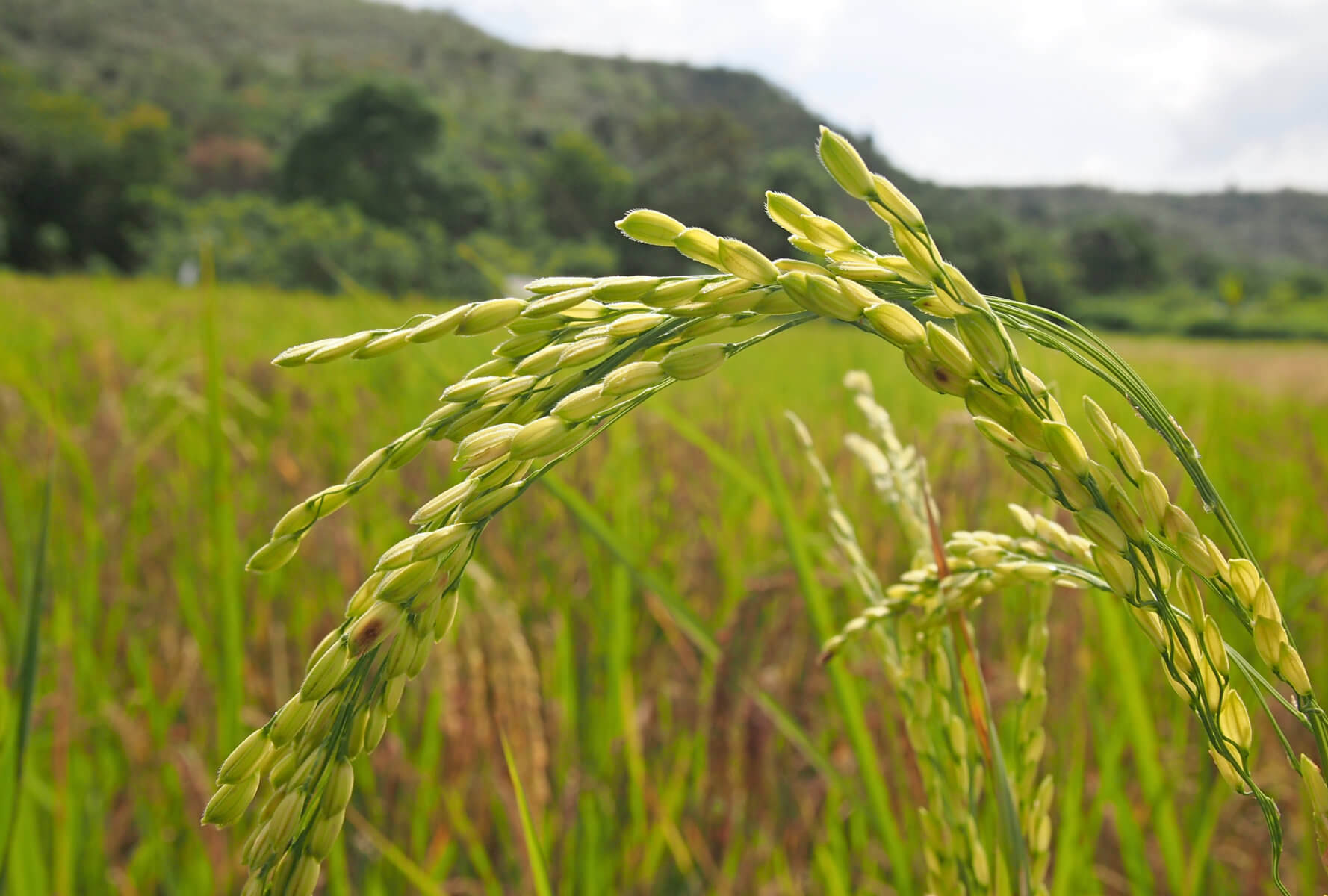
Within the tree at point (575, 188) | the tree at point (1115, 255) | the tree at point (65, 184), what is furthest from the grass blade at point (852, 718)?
the tree at point (1115, 255)

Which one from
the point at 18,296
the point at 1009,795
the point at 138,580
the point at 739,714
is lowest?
the point at 18,296

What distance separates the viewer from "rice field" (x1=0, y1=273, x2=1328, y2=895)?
0.85m

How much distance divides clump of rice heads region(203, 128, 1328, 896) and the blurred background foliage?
890 centimetres

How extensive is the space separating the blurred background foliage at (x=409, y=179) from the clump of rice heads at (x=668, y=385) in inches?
350

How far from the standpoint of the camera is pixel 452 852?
945 mm

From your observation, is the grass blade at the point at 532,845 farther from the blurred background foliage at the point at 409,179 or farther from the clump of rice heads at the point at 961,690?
the blurred background foliage at the point at 409,179

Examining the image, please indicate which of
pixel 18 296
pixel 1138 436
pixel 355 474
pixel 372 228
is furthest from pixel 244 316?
pixel 372 228

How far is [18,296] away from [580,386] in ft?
22.7

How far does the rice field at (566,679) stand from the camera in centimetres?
85

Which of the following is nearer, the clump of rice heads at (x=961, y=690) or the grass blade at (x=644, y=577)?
the clump of rice heads at (x=961, y=690)

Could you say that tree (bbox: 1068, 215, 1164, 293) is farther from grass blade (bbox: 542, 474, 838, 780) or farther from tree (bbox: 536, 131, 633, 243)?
grass blade (bbox: 542, 474, 838, 780)

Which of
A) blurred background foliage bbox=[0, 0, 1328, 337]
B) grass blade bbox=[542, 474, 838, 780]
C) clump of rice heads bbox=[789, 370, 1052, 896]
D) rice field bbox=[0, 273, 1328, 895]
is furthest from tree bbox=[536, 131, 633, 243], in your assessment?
clump of rice heads bbox=[789, 370, 1052, 896]

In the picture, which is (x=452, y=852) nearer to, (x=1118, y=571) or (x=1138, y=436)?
(x=1118, y=571)

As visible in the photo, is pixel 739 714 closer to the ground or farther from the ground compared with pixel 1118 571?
closer to the ground
